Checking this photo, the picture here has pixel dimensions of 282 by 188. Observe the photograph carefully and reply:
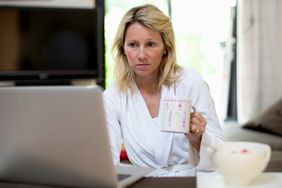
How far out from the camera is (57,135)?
896mm

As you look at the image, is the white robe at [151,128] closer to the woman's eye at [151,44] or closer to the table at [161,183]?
the woman's eye at [151,44]

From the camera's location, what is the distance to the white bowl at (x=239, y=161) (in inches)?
37.9

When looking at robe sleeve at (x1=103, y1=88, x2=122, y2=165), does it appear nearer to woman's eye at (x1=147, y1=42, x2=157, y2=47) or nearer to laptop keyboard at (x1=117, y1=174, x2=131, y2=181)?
woman's eye at (x1=147, y1=42, x2=157, y2=47)

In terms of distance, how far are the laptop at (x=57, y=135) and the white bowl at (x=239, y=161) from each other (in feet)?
0.82

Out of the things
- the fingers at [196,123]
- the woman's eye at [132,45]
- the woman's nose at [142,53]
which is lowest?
the fingers at [196,123]

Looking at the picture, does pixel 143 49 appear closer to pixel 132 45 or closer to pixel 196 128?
pixel 132 45

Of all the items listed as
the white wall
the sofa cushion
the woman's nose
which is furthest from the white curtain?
the woman's nose

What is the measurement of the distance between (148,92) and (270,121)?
1832 millimetres

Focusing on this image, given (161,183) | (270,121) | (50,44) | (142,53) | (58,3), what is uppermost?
(58,3)

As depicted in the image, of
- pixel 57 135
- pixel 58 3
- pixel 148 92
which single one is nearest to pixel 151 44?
pixel 148 92

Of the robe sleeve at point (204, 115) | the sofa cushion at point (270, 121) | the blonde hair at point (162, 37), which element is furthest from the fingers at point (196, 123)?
the sofa cushion at point (270, 121)

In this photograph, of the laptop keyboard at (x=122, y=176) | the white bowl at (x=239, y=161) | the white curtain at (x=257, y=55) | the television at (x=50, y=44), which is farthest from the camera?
the white curtain at (x=257, y=55)

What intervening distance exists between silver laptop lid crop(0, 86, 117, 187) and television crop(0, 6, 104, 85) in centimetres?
281

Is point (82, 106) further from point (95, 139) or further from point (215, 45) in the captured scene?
point (215, 45)
